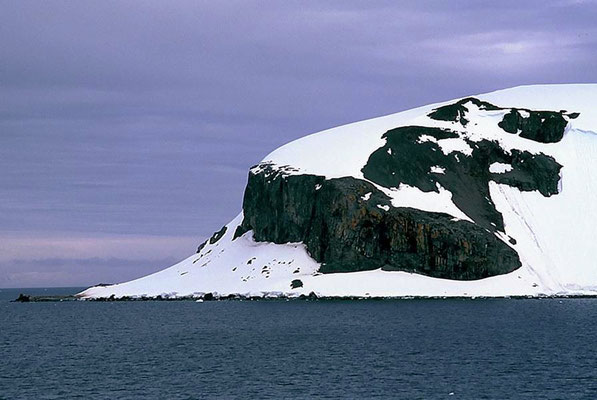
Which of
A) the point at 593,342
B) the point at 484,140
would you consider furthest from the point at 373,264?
the point at 593,342

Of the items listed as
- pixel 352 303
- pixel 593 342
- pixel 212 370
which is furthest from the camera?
pixel 352 303

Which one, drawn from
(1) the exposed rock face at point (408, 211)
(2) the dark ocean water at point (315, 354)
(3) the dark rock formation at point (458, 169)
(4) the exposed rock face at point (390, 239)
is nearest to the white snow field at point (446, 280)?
(3) the dark rock formation at point (458, 169)

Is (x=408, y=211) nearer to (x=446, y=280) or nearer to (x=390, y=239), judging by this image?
(x=390, y=239)

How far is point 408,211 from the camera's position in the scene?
171375 mm

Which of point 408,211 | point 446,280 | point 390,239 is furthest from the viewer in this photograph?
point 408,211

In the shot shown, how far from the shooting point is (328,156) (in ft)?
646

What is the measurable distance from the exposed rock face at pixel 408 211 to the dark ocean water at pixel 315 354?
2692 cm

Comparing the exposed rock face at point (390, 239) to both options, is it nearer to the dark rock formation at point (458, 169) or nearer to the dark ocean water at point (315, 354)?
the dark rock formation at point (458, 169)

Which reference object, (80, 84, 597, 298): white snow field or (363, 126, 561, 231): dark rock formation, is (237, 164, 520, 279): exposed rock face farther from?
(363, 126, 561, 231): dark rock formation

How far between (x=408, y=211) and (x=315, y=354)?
89837 mm

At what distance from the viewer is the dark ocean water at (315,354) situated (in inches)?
2566

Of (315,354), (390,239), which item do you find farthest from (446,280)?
(315,354)

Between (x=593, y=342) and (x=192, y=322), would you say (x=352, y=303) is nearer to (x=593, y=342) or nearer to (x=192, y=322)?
(x=192, y=322)

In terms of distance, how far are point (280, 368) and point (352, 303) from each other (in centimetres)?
7950
